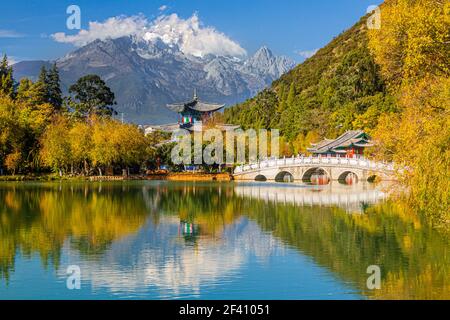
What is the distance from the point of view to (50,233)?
18.1 metres

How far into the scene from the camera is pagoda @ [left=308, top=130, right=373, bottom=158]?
5184 centimetres

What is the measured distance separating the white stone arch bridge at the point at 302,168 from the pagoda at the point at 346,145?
3.66 metres

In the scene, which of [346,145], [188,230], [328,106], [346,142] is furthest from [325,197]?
[328,106]

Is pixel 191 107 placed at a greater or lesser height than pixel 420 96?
greater

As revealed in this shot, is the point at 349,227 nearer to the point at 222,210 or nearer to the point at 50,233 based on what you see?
the point at 222,210

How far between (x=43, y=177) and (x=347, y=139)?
929 inches

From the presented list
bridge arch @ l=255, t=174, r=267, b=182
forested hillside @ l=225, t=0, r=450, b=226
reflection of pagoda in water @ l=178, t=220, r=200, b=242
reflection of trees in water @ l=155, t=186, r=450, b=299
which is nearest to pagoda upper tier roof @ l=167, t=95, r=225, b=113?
bridge arch @ l=255, t=174, r=267, b=182

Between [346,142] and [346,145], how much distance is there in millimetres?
272

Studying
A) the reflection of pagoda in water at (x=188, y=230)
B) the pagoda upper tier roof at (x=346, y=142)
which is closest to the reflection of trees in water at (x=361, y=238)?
the reflection of pagoda in water at (x=188, y=230)

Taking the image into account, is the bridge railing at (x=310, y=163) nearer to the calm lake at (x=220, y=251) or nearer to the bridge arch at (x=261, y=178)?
the bridge arch at (x=261, y=178)

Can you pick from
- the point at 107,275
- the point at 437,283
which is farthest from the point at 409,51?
the point at 107,275

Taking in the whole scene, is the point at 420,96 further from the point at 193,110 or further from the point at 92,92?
the point at 193,110

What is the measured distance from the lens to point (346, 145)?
52.0 meters
